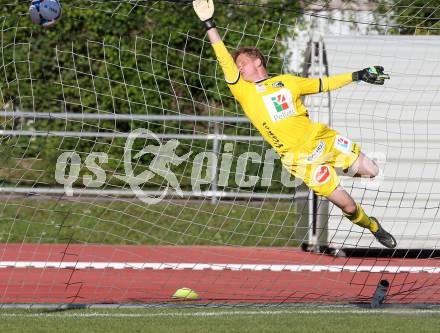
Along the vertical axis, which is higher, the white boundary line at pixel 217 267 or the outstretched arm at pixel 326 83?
the outstretched arm at pixel 326 83

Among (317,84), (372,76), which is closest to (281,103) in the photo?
(317,84)

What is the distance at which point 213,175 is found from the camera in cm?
1235

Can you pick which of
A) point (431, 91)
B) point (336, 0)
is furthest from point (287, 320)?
point (336, 0)

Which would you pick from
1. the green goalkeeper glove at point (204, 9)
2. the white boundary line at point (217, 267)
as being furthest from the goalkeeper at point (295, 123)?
the white boundary line at point (217, 267)

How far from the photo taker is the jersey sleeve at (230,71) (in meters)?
7.85

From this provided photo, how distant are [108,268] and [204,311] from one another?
2754 mm

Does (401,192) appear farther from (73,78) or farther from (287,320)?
(73,78)

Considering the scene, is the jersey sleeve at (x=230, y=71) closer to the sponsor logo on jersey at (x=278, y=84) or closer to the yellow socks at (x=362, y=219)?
the sponsor logo on jersey at (x=278, y=84)

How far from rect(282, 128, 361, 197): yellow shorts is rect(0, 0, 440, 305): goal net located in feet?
3.25

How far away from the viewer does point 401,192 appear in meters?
10.5

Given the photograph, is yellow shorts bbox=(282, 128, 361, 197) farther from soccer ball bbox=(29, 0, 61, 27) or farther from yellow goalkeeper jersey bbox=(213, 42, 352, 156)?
soccer ball bbox=(29, 0, 61, 27)

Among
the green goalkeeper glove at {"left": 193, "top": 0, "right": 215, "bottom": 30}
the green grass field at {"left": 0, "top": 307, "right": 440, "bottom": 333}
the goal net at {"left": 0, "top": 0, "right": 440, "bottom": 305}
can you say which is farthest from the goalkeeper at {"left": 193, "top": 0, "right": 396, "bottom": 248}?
the green grass field at {"left": 0, "top": 307, "right": 440, "bottom": 333}

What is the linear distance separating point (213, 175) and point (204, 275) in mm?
2667

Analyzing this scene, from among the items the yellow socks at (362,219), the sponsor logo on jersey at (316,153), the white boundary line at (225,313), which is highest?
the sponsor logo on jersey at (316,153)
